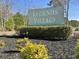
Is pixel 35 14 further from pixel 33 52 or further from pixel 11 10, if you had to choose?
pixel 11 10

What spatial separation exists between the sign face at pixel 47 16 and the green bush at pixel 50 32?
1.53ft

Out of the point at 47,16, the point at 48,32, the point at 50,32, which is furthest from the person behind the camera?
the point at 48,32

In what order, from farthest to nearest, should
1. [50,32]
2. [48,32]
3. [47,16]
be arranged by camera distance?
1. [48,32]
2. [50,32]
3. [47,16]

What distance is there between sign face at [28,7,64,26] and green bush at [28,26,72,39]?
47 centimetres

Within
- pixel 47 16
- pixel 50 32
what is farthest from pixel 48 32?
pixel 47 16

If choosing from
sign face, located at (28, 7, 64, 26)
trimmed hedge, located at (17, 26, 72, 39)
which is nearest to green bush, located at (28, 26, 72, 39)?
trimmed hedge, located at (17, 26, 72, 39)

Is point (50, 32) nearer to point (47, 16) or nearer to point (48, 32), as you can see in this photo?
point (48, 32)

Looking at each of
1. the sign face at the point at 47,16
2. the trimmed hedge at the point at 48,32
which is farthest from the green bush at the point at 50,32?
the sign face at the point at 47,16

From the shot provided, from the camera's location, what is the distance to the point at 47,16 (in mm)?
18609

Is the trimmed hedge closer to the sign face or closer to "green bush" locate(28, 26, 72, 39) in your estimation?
"green bush" locate(28, 26, 72, 39)

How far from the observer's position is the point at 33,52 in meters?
6.10

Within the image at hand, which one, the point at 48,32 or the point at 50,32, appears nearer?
the point at 50,32

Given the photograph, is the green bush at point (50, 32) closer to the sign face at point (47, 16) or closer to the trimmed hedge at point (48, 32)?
the trimmed hedge at point (48, 32)

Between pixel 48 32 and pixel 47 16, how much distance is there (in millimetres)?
1199
